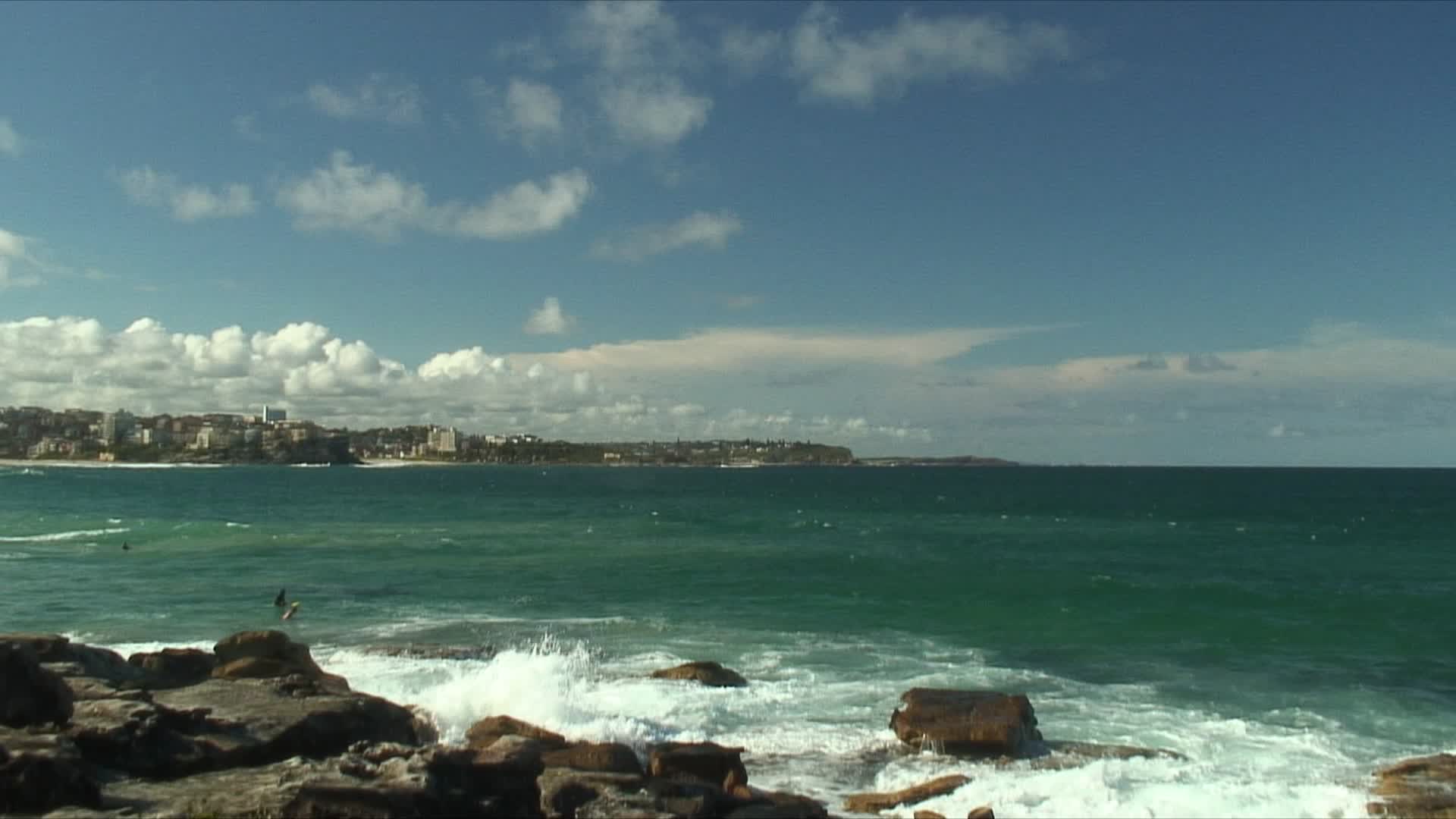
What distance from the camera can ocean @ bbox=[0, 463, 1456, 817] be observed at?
20703mm

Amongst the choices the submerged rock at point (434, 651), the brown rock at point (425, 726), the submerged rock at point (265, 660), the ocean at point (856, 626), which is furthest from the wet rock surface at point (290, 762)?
the submerged rock at point (434, 651)

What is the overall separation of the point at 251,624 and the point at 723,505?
89.6 meters

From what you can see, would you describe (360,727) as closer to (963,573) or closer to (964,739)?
(964,739)

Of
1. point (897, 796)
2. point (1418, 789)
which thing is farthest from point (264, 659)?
point (1418, 789)

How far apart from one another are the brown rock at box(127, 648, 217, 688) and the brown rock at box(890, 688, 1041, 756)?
1456 centimetres

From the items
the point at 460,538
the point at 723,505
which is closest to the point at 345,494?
the point at 723,505

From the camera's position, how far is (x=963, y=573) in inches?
2114

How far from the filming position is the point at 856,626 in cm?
3691

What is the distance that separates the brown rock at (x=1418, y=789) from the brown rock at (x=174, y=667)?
72.8ft

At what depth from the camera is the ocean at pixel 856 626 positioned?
20.7 meters

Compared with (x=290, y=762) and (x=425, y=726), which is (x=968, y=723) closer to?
(x=425, y=726)

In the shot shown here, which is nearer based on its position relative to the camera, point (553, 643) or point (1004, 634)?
point (553, 643)

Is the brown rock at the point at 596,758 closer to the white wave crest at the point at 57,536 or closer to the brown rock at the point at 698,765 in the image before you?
the brown rock at the point at 698,765

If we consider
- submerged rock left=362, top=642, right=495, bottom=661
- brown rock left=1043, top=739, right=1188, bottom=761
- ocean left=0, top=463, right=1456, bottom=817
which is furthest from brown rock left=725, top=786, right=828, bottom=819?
submerged rock left=362, top=642, right=495, bottom=661
